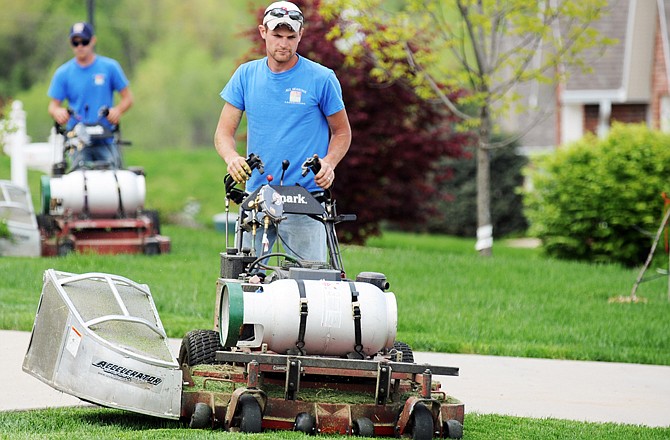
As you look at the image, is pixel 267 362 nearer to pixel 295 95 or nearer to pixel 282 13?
pixel 295 95

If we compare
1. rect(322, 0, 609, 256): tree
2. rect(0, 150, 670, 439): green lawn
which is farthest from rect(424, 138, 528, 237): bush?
rect(0, 150, 670, 439): green lawn

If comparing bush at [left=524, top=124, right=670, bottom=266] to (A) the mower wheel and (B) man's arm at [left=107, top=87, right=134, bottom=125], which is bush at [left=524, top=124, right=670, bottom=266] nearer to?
(B) man's arm at [left=107, top=87, right=134, bottom=125]

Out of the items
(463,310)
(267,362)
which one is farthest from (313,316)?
(463,310)

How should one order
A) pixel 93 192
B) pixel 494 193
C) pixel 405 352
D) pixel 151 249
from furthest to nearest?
1. pixel 494 193
2. pixel 151 249
3. pixel 93 192
4. pixel 405 352

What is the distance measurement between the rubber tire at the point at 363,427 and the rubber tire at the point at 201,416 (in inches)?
27.8

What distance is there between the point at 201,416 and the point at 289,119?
5.96 feet

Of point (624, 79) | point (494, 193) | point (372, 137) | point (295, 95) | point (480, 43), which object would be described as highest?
point (624, 79)

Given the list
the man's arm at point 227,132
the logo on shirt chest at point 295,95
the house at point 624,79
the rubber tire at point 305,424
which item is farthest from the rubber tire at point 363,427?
the house at point 624,79

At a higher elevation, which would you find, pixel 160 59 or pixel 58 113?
pixel 160 59

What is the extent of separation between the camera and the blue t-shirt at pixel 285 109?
7023 mm

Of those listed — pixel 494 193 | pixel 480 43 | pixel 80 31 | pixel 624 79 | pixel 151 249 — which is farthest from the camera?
pixel 494 193

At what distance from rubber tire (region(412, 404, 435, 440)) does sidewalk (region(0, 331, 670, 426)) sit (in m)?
1.34

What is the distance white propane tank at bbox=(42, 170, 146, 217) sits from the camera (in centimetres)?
1250

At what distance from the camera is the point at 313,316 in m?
6.01
